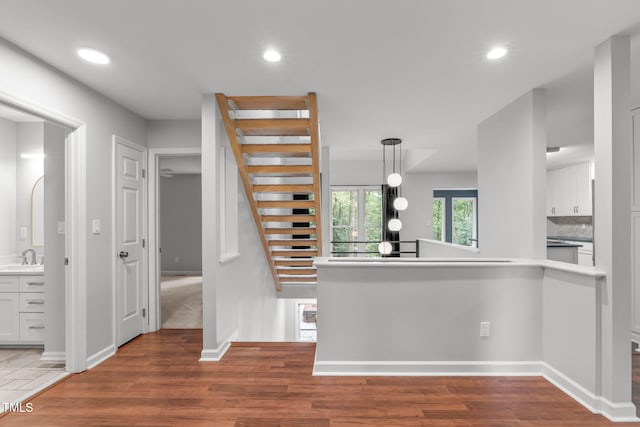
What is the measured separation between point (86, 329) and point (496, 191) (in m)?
4.07

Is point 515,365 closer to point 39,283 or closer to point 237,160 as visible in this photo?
point 237,160

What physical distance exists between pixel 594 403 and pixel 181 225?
7601mm

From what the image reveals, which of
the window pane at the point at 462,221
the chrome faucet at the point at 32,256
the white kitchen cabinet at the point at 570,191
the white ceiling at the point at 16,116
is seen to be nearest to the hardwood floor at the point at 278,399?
the chrome faucet at the point at 32,256

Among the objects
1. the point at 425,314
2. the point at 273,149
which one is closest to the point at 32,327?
the point at 273,149

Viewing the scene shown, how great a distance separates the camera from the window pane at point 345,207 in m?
8.62

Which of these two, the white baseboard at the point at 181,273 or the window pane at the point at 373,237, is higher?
the window pane at the point at 373,237

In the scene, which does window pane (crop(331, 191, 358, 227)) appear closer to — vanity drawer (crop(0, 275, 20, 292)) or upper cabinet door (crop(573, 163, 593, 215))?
upper cabinet door (crop(573, 163, 593, 215))

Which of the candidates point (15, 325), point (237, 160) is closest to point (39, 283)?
point (15, 325)

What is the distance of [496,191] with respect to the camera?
383 cm

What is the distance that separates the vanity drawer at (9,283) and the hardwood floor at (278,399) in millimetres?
1221

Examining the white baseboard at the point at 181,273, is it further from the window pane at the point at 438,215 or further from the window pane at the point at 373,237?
the window pane at the point at 438,215

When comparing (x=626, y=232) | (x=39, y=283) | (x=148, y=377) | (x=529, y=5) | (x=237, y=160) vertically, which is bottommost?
(x=148, y=377)

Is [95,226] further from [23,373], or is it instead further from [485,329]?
[485,329]

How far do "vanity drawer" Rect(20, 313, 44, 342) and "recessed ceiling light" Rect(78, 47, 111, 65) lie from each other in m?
2.46
